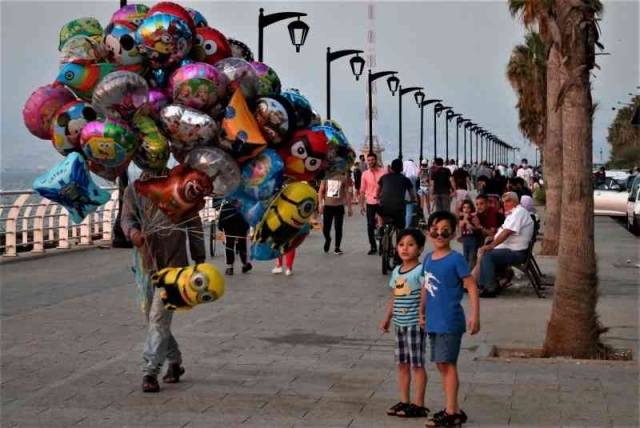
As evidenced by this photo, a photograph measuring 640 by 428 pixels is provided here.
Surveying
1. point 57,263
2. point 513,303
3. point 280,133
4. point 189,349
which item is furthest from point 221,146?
point 57,263

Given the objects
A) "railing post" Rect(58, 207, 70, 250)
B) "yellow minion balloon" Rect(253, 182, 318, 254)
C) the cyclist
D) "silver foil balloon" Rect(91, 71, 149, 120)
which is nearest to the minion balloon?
"yellow minion balloon" Rect(253, 182, 318, 254)

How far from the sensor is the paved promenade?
760 centimetres

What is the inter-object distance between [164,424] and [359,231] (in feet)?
63.5

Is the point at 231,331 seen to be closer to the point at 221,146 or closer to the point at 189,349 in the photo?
the point at 189,349

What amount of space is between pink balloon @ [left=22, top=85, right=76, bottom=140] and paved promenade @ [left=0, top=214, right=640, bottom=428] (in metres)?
1.96

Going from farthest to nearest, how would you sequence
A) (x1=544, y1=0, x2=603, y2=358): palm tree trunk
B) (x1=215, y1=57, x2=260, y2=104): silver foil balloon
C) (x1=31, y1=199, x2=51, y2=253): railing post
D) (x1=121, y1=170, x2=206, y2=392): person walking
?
(x1=31, y1=199, x2=51, y2=253): railing post, (x1=544, y1=0, x2=603, y2=358): palm tree trunk, (x1=121, y1=170, x2=206, y2=392): person walking, (x1=215, y1=57, x2=260, y2=104): silver foil balloon

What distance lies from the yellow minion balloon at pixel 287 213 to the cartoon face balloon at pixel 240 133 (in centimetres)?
39

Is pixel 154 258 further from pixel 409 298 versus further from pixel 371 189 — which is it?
pixel 371 189

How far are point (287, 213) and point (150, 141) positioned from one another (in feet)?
3.56

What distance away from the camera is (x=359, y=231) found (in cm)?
2653

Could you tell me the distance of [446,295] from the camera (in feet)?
23.9

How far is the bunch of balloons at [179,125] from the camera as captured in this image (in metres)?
→ 7.70

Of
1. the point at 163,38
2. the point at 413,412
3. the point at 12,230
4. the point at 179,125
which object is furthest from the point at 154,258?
the point at 12,230

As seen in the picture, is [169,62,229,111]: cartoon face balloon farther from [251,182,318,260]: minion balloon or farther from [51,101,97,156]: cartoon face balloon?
[251,182,318,260]: minion balloon
